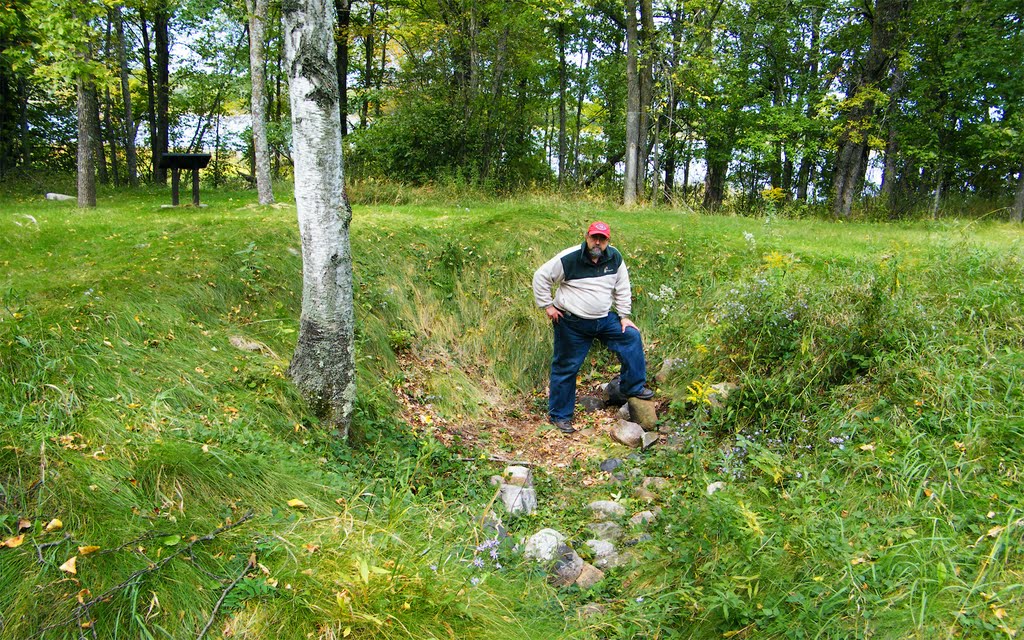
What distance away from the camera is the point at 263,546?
2756 millimetres

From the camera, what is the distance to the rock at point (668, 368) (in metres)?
6.46

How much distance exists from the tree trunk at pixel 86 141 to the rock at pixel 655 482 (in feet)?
35.9

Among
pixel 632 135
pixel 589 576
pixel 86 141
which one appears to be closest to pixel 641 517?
pixel 589 576

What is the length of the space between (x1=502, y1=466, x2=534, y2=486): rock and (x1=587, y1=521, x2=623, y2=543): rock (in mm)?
691

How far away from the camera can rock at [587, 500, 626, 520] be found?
4.57 metres

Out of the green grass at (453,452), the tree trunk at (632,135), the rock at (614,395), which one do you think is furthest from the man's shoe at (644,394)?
the tree trunk at (632,135)

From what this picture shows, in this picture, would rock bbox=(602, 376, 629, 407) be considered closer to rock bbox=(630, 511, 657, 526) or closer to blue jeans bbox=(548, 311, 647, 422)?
blue jeans bbox=(548, 311, 647, 422)

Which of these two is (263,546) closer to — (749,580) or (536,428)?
(749,580)

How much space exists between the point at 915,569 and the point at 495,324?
5.13 meters

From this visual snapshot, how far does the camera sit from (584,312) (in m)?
6.07

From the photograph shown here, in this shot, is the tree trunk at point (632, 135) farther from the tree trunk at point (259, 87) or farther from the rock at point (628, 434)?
the rock at point (628, 434)

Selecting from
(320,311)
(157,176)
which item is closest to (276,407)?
(320,311)

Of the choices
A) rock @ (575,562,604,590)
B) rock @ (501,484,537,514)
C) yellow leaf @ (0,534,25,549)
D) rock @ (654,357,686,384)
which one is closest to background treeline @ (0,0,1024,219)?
rock @ (654,357,686,384)

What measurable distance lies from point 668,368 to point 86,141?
426 inches
